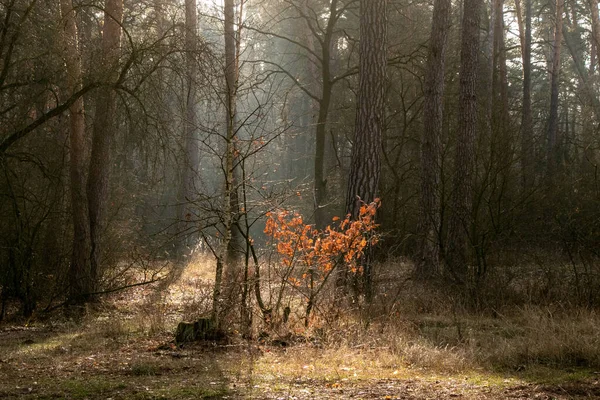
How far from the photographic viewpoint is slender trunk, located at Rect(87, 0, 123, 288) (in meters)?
10.9

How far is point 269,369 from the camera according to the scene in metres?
6.84

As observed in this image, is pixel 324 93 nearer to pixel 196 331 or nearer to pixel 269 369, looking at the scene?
pixel 196 331

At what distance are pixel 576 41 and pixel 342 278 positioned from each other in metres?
29.7

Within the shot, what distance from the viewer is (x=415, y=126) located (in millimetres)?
19172

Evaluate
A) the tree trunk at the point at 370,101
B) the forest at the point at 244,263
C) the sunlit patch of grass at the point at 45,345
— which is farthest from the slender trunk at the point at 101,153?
the tree trunk at the point at 370,101

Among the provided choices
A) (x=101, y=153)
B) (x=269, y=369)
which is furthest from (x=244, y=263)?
(x=269, y=369)

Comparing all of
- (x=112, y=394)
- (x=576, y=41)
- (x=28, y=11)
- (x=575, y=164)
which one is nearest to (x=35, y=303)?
(x=28, y=11)

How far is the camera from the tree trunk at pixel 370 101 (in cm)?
1182

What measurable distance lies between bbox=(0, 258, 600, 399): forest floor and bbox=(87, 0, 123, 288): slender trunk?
2.80 m

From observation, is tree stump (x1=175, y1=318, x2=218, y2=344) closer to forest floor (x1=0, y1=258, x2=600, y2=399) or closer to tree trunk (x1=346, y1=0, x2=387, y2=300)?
forest floor (x1=0, y1=258, x2=600, y2=399)

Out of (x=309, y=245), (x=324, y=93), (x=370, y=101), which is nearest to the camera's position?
(x=309, y=245)

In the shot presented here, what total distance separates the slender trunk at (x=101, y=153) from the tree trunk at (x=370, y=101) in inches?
158

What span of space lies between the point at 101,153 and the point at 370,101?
183 inches

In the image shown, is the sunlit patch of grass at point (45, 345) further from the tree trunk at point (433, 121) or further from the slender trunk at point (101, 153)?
the tree trunk at point (433, 121)
